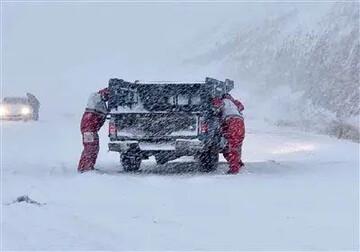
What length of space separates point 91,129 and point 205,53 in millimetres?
49998

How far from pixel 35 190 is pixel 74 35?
7057 centimetres

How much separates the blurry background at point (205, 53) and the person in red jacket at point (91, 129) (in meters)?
12.9

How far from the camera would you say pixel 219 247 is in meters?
7.67

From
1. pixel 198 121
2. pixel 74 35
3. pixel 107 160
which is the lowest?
pixel 107 160

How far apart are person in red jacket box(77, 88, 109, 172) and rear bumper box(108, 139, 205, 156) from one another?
2.64 ft

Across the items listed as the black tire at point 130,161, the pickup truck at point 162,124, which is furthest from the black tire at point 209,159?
the black tire at point 130,161

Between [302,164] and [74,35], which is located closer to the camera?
[302,164]

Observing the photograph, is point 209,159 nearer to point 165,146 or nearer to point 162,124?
point 165,146

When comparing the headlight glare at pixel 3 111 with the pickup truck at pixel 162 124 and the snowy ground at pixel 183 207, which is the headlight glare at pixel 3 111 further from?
the pickup truck at pixel 162 124

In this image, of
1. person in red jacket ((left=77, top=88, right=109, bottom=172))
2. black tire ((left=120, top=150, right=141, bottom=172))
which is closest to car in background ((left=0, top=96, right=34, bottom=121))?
person in red jacket ((left=77, top=88, right=109, bottom=172))

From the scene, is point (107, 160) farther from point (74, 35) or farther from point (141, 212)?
point (74, 35)

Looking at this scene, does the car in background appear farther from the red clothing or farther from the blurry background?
the red clothing

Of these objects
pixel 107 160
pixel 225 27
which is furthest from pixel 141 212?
pixel 225 27

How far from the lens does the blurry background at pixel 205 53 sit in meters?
40.7
